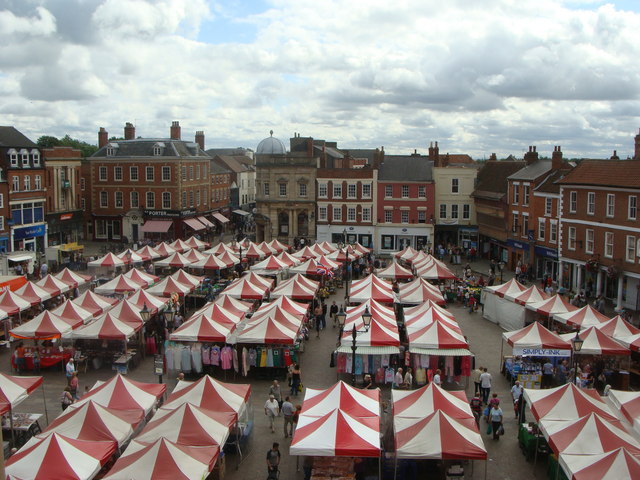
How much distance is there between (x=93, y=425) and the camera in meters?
13.9

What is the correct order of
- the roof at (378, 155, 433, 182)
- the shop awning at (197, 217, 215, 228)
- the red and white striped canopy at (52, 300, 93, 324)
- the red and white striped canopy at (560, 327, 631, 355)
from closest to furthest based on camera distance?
A: the red and white striped canopy at (560, 327, 631, 355), the red and white striped canopy at (52, 300, 93, 324), the roof at (378, 155, 433, 182), the shop awning at (197, 217, 215, 228)

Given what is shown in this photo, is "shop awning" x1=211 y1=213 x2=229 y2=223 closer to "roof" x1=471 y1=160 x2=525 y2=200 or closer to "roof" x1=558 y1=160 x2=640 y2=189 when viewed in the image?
"roof" x1=471 y1=160 x2=525 y2=200

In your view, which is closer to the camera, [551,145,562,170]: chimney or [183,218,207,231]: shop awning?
[551,145,562,170]: chimney

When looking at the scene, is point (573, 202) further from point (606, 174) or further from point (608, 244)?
point (608, 244)

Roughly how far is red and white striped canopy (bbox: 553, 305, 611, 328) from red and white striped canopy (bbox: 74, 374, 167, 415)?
15.5 metres

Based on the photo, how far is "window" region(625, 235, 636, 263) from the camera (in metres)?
31.3

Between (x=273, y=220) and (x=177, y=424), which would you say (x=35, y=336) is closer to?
(x=177, y=424)

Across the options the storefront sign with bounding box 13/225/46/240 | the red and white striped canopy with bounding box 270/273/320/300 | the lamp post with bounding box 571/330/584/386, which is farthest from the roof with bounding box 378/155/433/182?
the lamp post with bounding box 571/330/584/386

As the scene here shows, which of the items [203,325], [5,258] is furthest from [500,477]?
[5,258]

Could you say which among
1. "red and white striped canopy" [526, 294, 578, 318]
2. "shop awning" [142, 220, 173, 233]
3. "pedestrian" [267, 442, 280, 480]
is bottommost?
"pedestrian" [267, 442, 280, 480]

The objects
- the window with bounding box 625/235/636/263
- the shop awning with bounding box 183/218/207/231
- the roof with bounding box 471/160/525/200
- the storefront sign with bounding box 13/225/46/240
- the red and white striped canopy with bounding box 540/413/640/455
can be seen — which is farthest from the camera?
the shop awning with bounding box 183/218/207/231

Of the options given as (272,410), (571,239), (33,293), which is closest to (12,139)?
(33,293)

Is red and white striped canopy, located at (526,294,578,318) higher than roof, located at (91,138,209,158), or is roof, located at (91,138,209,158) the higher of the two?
roof, located at (91,138,209,158)

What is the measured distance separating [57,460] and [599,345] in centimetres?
1634
